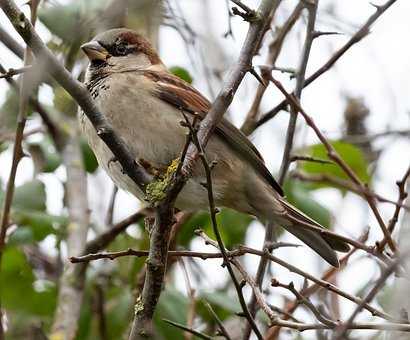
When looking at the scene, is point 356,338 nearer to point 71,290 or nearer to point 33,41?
point 71,290

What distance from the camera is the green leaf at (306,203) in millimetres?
3586

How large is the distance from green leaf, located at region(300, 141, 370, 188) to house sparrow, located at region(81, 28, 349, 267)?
0.32 m

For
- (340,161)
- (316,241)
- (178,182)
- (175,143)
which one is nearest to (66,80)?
(178,182)

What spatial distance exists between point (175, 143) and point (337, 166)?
0.80m

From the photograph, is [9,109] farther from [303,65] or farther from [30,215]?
[303,65]

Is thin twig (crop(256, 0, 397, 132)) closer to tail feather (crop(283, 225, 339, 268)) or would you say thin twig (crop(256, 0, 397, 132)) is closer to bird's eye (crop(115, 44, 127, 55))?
tail feather (crop(283, 225, 339, 268))

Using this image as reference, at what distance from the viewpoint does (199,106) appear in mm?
3680

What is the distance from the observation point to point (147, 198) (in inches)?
104

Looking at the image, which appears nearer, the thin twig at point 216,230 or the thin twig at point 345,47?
the thin twig at point 216,230

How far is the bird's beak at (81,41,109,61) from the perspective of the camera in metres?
3.86

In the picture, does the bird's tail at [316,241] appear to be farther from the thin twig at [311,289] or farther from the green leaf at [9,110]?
the green leaf at [9,110]

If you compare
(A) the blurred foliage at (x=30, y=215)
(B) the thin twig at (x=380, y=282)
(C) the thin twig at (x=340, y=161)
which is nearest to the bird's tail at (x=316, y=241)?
(C) the thin twig at (x=340, y=161)

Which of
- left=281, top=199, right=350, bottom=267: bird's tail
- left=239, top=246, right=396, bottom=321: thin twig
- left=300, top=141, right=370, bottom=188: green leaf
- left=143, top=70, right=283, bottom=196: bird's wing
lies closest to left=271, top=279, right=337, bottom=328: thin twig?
left=239, top=246, right=396, bottom=321: thin twig

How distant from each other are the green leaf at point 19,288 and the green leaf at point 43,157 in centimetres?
44
